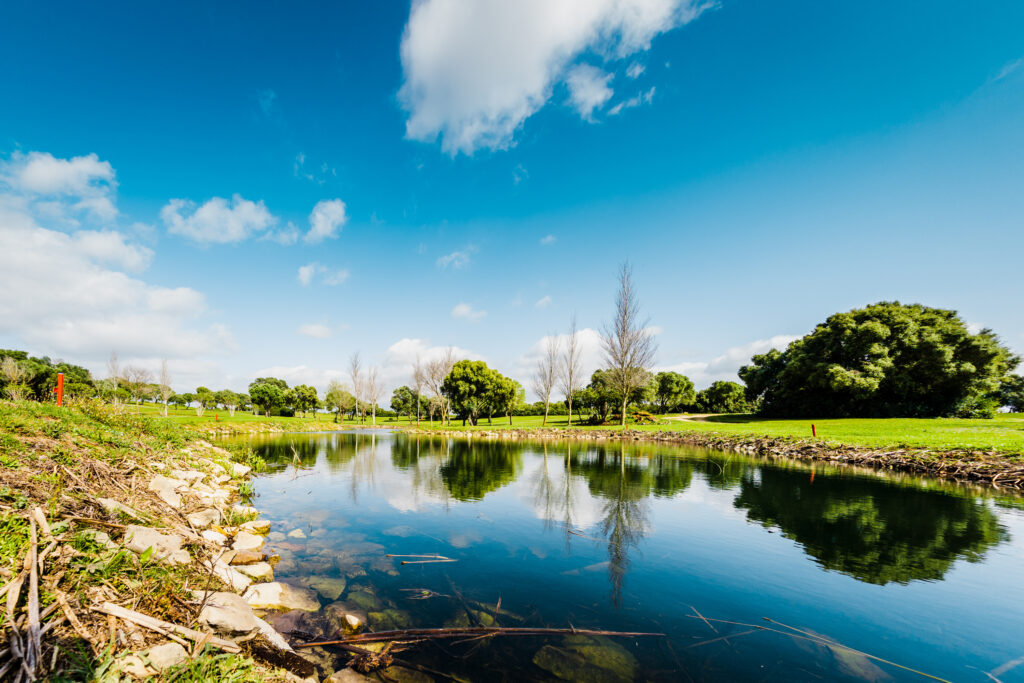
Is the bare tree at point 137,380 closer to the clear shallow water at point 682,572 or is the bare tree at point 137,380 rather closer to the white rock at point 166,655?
the clear shallow water at point 682,572

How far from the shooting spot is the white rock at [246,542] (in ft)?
20.9

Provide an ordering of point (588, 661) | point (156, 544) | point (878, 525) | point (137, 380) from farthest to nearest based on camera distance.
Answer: point (137, 380)
point (878, 525)
point (156, 544)
point (588, 661)

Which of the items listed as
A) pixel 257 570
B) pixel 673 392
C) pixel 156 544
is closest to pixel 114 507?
pixel 156 544

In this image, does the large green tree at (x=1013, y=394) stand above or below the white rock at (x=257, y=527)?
above

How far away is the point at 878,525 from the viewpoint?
885cm

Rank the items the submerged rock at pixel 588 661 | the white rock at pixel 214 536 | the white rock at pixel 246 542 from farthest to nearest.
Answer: the white rock at pixel 246 542 < the white rock at pixel 214 536 < the submerged rock at pixel 588 661

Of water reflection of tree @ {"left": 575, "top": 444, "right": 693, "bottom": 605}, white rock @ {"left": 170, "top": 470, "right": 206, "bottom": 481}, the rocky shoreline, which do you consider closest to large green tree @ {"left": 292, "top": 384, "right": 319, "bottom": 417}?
the rocky shoreline

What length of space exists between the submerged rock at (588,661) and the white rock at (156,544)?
4.26 metres

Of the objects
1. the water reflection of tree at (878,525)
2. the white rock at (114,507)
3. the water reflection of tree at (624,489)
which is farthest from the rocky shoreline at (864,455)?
the white rock at (114,507)

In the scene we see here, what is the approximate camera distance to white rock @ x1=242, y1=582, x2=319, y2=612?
16.0 ft

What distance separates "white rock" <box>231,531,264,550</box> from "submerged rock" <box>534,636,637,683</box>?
17.4ft

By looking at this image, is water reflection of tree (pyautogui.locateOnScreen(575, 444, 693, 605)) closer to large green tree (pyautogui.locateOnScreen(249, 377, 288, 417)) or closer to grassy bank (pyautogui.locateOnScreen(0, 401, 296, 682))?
grassy bank (pyautogui.locateOnScreen(0, 401, 296, 682))

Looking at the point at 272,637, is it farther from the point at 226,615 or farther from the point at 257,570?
the point at 257,570

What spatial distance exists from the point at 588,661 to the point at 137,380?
3190 inches
